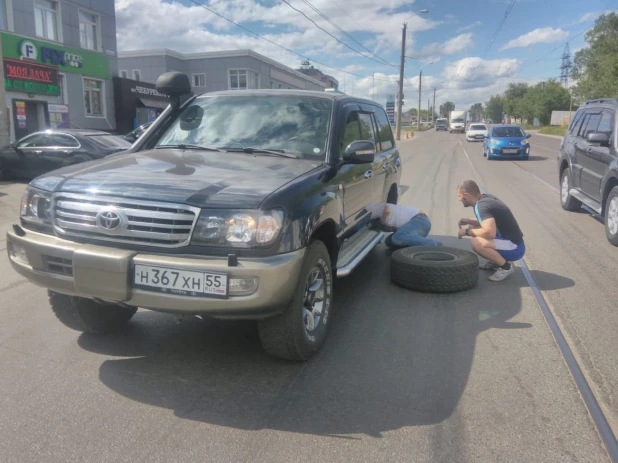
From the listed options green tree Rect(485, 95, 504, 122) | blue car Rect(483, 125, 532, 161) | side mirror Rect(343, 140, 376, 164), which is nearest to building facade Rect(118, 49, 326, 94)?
blue car Rect(483, 125, 532, 161)

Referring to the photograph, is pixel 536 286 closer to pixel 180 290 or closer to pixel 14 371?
pixel 180 290

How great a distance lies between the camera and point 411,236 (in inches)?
249

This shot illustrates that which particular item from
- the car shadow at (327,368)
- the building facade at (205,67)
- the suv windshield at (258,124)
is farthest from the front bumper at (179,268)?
the building facade at (205,67)

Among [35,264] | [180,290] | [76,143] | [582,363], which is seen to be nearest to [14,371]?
[35,264]

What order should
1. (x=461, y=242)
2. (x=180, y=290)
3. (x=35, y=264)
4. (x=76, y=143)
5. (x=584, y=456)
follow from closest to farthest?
(x=584, y=456)
(x=180, y=290)
(x=35, y=264)
(x=461, y=242)
(x=76, y=143)

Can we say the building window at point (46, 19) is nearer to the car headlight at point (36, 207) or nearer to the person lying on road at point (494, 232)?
the car headlight at point (36, 207)

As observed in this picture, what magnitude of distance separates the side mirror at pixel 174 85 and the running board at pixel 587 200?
6.34 metres

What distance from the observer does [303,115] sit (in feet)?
14.9

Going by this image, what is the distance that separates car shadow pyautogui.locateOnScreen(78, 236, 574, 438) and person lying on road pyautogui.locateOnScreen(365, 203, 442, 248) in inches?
55.8

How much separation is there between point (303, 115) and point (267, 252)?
6.22 feet

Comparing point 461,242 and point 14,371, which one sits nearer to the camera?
point 14,371

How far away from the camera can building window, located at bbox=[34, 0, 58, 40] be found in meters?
22.2

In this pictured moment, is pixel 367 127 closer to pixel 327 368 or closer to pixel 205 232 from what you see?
pixel 327 368

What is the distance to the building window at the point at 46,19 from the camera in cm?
2220
